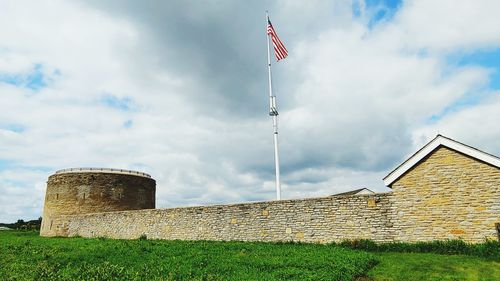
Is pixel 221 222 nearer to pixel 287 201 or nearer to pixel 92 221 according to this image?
pixel 287 201

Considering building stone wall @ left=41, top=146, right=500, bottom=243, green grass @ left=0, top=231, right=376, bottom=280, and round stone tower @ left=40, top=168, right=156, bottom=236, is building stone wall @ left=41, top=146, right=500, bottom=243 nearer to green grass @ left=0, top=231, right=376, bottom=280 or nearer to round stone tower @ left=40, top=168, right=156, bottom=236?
green grass @ left=0, top=231, right=376, bottom=280

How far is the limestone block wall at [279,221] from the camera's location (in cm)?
1416

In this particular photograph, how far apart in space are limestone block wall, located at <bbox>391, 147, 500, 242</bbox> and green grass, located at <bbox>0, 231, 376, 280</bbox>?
3.17 m

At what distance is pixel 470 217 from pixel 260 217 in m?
9.01

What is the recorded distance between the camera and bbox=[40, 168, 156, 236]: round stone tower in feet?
108

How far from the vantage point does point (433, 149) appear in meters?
13.4

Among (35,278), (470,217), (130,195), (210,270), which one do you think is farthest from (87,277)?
(130,195)

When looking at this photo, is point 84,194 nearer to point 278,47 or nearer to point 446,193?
point 278,47

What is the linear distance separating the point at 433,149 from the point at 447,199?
1989 mm

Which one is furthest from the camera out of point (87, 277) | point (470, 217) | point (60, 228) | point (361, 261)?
point (60, 228)

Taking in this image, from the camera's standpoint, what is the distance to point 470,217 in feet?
40.6

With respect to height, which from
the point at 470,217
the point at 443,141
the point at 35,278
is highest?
the point at 443,141

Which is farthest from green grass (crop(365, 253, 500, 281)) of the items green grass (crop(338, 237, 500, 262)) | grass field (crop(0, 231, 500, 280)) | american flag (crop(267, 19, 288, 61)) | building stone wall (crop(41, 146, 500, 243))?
american flag (crop(267, 19, 288, 61))

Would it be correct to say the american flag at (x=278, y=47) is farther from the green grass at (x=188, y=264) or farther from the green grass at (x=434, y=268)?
the green grass at (x=434, y=268)
